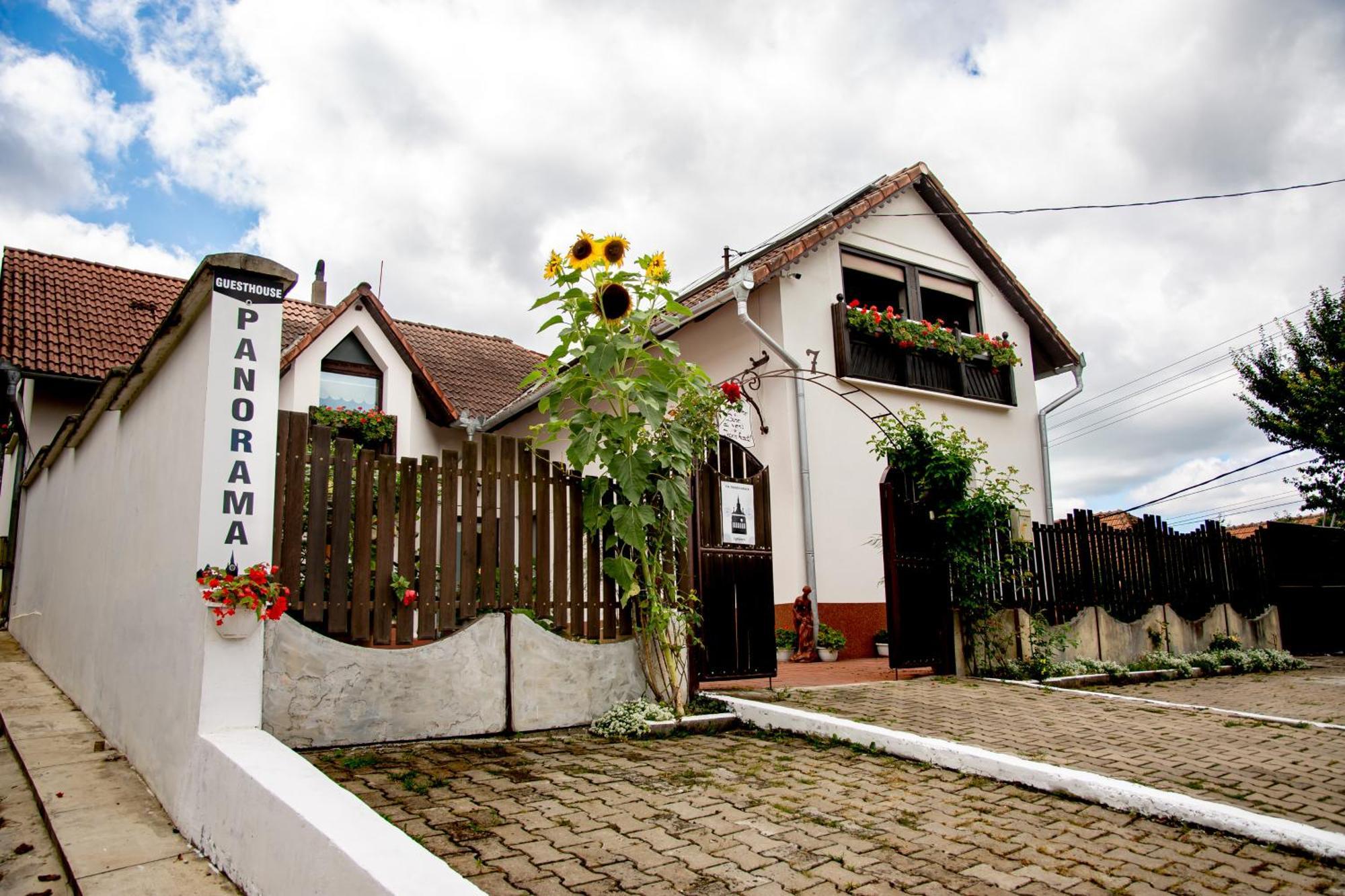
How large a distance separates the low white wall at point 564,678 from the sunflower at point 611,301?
1941 millimetres

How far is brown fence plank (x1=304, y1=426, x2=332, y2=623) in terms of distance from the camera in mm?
4227

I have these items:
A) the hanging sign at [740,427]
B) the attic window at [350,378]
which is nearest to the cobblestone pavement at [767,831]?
the hanging sign at [740,427]

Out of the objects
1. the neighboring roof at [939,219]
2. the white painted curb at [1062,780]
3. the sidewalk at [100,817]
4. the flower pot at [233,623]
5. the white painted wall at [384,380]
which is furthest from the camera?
the white painted wall at [384,380]

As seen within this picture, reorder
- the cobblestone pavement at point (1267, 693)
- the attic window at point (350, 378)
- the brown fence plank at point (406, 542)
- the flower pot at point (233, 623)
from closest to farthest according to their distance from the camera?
the flower pot at point (233, 623) → the brown fence plank at point (406, 542) → the cobblestone pavement at point (1267, 693) → the attic window at point (350, 378)

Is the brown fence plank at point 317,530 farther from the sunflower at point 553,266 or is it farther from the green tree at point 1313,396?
the green tree at point 1313,396

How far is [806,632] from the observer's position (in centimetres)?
1031

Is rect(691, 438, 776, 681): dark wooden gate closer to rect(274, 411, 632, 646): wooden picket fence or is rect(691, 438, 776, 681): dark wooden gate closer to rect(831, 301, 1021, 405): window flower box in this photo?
rect(274, 411, 632, 646): wooden picket fence

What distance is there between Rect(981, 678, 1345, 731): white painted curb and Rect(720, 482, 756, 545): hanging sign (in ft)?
9.62

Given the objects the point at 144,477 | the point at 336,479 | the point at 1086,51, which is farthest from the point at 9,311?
the point at 1086,51

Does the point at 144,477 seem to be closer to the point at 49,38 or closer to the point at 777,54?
the point at 49,38

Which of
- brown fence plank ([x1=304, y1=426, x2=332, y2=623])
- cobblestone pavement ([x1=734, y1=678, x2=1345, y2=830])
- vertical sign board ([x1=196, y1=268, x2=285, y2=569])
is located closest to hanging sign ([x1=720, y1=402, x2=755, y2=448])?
cobblestone pavement ([x1=734, y1=678, x2=1345, y2=830])

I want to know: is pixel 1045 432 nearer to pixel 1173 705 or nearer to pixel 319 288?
pixel 1173 705

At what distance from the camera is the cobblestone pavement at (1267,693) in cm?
672

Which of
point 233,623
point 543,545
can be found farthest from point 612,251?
point 233,623
